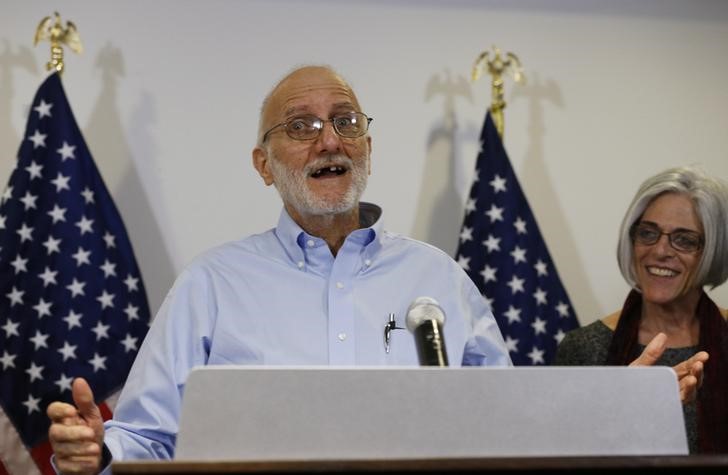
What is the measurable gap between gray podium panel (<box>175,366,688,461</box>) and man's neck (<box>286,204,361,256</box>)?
3.73 feet

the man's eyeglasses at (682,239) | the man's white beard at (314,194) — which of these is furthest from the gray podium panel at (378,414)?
the man's eyeglasses at (682,239)

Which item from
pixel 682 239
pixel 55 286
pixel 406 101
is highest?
pixel 406 101

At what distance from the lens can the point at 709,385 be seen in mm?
3080

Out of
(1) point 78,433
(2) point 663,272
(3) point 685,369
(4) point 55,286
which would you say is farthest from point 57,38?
(3) point 685,369

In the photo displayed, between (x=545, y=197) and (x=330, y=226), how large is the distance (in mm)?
1968

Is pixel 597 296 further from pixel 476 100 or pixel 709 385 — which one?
pixel 709 385

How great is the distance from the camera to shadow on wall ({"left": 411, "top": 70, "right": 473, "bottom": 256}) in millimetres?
4164

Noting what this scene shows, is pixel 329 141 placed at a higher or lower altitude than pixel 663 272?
higher

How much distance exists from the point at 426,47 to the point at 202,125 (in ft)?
3.14

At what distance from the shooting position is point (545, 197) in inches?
171

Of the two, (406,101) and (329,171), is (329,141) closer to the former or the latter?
(329,171)

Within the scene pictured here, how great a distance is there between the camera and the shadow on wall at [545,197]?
14.1ft

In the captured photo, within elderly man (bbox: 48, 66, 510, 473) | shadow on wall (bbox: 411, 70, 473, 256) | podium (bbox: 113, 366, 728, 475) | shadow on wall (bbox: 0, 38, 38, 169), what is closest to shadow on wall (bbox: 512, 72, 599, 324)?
shadow on wall (bbox: 411, 70, 473, 256)

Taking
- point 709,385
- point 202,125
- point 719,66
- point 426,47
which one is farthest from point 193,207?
point 719,66
